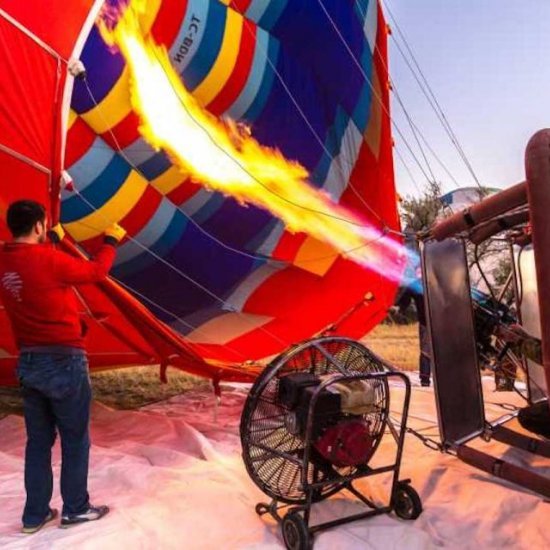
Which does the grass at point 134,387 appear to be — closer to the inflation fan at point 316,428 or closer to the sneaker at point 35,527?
the sneaker at point 35,527

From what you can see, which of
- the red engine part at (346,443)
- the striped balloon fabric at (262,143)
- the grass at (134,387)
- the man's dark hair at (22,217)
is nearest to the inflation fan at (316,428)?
the red engine part at (346,443)

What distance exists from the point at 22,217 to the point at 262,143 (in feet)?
10.9

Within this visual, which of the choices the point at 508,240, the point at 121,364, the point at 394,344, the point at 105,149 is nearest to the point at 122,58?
the point at 105,149

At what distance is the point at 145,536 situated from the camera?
2.44m

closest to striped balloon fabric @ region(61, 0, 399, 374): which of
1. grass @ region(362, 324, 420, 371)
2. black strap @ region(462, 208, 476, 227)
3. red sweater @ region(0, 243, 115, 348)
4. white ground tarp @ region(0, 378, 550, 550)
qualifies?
white ground tarp @ region(0, 378, 550, 550)

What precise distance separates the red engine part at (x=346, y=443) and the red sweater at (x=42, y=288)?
1.09m

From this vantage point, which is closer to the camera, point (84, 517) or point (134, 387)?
point (84, 517)

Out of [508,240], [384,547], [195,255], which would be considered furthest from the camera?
[195,255]

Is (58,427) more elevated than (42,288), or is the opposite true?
(42,288)

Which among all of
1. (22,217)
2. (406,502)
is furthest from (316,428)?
(22,217)

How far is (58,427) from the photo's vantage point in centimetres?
256

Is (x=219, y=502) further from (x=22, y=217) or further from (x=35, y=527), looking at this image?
(x=22, y=217)

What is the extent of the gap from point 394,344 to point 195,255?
16.9 ft

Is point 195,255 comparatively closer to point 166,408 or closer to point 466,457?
point 166,408
